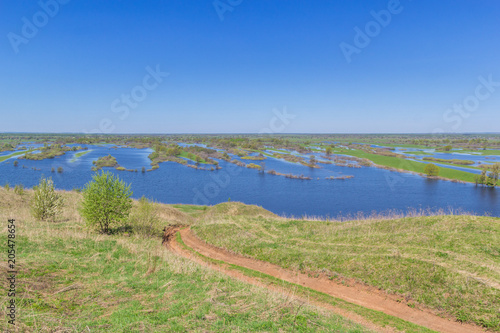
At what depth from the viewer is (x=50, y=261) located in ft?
36.7

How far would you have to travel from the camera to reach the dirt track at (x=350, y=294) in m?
10.4

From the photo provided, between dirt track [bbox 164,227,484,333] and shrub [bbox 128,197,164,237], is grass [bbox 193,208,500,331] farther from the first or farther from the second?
shrub [bbox 128,197,164,237]

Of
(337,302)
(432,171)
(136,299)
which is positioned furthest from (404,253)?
(432,171)

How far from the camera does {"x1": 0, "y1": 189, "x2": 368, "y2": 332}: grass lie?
7.12 meters

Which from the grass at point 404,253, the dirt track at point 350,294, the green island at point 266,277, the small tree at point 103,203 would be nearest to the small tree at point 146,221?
the green island at point 266,277

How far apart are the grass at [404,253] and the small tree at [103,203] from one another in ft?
23.1

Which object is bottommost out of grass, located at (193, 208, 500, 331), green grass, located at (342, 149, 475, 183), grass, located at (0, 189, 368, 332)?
green grass, located at (342, 149, 475, 183)

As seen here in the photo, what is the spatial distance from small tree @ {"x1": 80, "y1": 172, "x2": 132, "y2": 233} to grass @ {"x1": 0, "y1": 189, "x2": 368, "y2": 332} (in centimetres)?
623

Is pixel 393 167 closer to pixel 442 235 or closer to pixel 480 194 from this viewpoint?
pixel 480 194

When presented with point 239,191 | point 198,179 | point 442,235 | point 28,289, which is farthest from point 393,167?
point 28,289

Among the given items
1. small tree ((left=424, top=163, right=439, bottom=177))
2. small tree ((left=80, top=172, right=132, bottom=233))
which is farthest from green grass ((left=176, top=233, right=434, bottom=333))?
small tree ((left=424, top=163, right=439, bottom=177))

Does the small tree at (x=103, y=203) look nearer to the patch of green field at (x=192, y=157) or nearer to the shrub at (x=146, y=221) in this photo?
the shrub at (x=146, y=221)

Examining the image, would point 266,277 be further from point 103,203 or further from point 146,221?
point 146,221

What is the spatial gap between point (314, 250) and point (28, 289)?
47.6 feet
